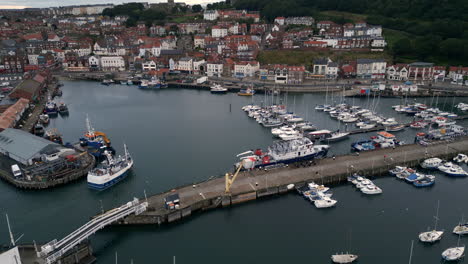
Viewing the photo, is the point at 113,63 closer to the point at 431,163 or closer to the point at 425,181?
the point at 431,163

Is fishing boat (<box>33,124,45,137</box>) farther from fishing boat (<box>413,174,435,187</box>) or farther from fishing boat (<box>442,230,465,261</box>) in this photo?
fishing boat (<box>442,230,465,261</box>)

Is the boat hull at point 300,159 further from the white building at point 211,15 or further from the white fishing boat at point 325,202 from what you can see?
the white building at point 211,15

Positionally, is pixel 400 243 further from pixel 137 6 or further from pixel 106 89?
pixel 137 6

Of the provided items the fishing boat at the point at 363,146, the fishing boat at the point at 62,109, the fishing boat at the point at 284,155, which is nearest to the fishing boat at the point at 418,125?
the fishing boat at the point at 363,146

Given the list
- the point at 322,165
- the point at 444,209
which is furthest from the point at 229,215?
the point at 444,209

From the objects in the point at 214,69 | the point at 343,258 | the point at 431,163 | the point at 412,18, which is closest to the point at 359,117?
the point at 431,163

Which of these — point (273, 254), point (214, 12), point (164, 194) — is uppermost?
point (214, 12)
